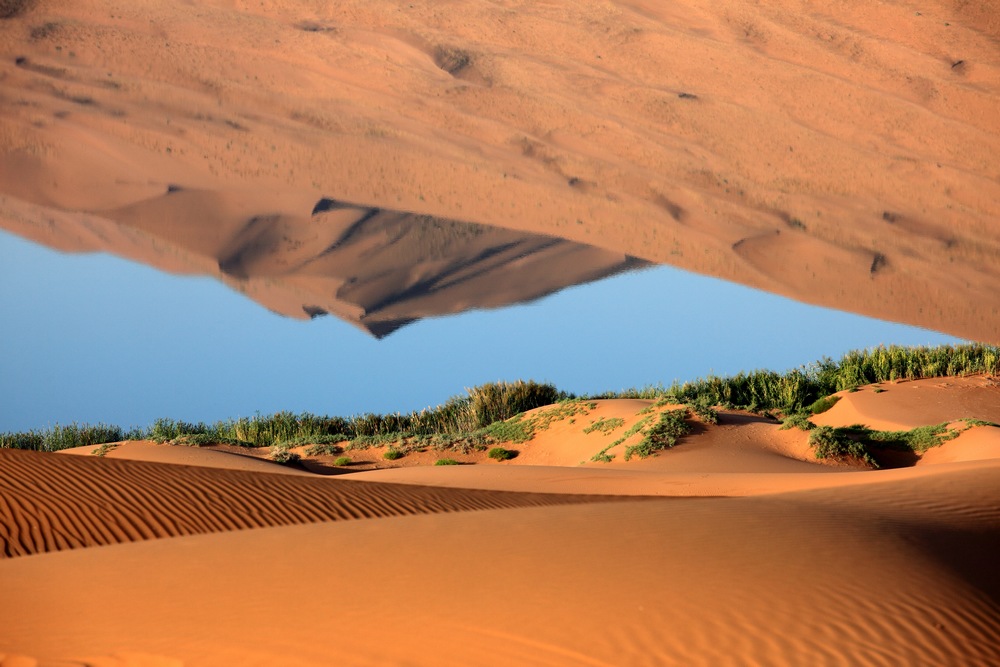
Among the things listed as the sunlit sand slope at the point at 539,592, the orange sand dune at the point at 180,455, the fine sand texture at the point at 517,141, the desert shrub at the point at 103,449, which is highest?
the fine sand texture at the point at 517,141

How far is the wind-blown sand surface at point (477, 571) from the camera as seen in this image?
18.7 feet

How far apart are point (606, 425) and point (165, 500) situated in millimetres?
10416

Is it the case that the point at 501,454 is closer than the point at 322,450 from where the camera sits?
Yes

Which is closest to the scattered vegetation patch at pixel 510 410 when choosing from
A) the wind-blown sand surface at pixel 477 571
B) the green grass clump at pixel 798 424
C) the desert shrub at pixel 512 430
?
the desert shrub at pixel 512 430

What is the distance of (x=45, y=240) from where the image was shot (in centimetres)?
2902

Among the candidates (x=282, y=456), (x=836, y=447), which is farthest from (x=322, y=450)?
(x=836, y=447)

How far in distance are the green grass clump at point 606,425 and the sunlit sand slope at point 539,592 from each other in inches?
396

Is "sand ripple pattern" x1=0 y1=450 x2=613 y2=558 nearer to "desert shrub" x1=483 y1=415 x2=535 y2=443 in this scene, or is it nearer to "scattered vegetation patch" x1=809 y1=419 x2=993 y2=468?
"scattered vegetation patch" x1=809 y1=419 x2=993 y2=468

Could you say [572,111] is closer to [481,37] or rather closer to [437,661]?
[481,37]

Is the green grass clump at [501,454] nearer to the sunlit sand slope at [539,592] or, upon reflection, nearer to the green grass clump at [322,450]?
the green grass clump at [322,450]

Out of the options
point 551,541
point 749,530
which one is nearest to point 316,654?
point 551,541

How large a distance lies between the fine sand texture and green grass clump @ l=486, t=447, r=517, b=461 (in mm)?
5417

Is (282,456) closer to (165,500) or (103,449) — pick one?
(103,449)

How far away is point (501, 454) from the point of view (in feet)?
64.4
